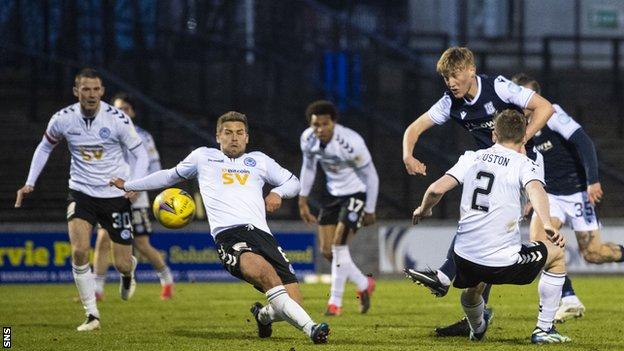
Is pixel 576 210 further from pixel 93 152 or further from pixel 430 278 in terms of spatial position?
pixel 93 152

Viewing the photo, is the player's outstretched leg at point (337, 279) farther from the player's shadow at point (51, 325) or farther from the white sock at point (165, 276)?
the white sock at point (165, 276)

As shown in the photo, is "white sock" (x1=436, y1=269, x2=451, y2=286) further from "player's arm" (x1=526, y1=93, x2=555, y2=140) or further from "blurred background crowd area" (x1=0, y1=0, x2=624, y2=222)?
"blurred background crowd area" (x1=0, y1=0, x2=624, y2=222)

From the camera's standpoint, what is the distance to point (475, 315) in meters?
11.4

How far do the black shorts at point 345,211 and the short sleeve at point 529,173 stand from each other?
495 cm

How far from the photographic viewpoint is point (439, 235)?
22.4 m

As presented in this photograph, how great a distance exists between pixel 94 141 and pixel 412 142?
3.59 m

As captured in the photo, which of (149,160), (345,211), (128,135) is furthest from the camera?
(149,160)

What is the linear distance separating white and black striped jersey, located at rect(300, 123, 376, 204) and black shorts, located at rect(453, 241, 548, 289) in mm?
4701

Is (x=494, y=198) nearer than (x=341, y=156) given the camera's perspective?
Yes

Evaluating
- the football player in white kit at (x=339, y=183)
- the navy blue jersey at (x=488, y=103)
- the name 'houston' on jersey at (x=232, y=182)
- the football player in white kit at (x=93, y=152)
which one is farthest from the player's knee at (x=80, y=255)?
the navy blue jersey at (x=488, y=103)

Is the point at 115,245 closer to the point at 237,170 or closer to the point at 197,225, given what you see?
the point at 237,170

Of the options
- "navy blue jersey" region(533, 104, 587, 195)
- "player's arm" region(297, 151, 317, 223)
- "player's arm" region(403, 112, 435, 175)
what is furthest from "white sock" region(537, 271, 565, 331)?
"player's arm" region(297, 151, 317, 223)

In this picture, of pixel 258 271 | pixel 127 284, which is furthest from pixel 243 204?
pixel 127 284

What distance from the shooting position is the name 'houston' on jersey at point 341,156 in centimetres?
1554
